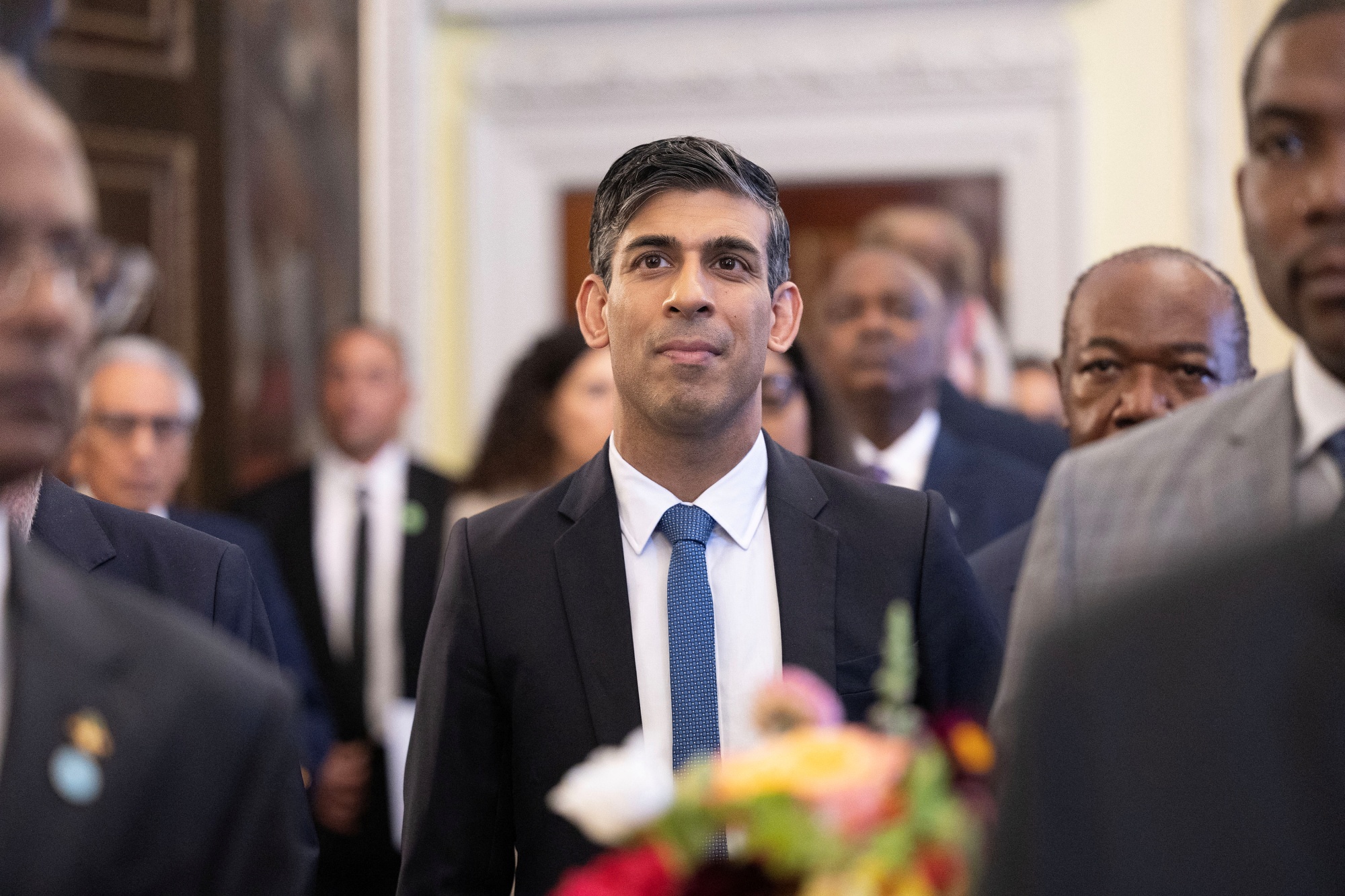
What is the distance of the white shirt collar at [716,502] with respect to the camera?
2.14 metres

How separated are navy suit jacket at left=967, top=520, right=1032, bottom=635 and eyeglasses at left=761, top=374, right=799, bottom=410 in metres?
0.80

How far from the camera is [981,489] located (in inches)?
132

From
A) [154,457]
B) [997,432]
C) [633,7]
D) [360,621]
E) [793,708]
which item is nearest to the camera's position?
[793,708]

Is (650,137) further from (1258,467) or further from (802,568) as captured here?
(1258,467)

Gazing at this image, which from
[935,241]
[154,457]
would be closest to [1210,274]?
[154,457]

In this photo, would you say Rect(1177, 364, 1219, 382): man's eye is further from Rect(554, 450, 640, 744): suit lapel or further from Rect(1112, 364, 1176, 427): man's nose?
Rect(554, 450, 640, 744): suit lapel

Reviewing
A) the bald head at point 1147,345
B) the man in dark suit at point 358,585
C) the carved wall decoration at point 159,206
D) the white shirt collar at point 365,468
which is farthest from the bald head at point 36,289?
the carved wall decoration at point 159,206

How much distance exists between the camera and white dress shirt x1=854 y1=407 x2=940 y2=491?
372 cm

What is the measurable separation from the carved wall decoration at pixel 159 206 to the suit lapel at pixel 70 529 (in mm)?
3404

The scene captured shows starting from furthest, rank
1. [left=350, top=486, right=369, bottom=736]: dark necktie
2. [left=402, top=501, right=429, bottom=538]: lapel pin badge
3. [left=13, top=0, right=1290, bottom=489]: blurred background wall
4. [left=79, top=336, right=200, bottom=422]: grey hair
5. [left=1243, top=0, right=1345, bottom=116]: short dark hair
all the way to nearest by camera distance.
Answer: [left=13, top=0, right=1290, bottom=489]: blurred background wall
[left=402, top=501, right=429, bottom=538]: lapel pin badge
[left=350, top=486, right=369, bottom=736]: dark necktie
[left=79, top=336, right=200, bottom=422]: grey hair
[left=1243, top=0, right=1345, bottom=116]: short dark hair

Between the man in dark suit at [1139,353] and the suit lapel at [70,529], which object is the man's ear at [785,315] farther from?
the suit lapel at [70,529]

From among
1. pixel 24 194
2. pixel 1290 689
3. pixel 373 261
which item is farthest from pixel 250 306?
pixel 1290 689

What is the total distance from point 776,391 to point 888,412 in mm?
569

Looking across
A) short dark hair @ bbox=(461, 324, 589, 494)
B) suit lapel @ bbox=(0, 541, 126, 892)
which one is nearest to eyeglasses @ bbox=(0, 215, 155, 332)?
suit lapel @ bbox=(0, 541, 126, 892)
